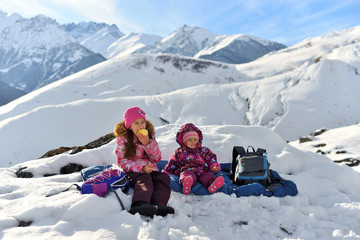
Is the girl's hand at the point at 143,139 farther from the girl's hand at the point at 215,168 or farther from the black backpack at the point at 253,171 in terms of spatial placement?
the black backpack at the point at 253,171

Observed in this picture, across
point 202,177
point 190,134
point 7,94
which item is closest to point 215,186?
point 202,177

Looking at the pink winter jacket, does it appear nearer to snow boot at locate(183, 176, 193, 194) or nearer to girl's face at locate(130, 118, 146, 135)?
girl's face at locate(130, 118, 146, 135)

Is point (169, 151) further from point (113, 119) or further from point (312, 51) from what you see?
point (312, 51)

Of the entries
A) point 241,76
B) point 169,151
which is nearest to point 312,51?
point 241,76

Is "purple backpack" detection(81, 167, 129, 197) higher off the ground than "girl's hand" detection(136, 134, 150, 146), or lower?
lower

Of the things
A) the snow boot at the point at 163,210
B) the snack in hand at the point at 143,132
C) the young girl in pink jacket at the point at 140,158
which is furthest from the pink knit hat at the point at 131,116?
the snow boot at the point at 163,210

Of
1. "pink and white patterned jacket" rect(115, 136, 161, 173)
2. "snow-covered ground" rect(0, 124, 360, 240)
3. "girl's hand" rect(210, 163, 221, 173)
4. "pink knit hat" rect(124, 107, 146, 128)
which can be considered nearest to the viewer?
"snow-covered ground" rect(0, 124, 360, 240)

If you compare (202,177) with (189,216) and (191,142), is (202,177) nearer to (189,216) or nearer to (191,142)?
(191,142)

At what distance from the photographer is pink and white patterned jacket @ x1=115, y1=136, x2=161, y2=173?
3.34m

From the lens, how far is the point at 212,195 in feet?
10.3

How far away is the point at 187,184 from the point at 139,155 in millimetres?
987

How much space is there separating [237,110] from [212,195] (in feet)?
57.2

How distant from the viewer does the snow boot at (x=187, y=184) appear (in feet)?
10.4

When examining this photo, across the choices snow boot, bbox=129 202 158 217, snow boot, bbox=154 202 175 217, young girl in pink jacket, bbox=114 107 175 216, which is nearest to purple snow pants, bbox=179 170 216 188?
young girl in pink jacket, bbox=114 107 175 216
